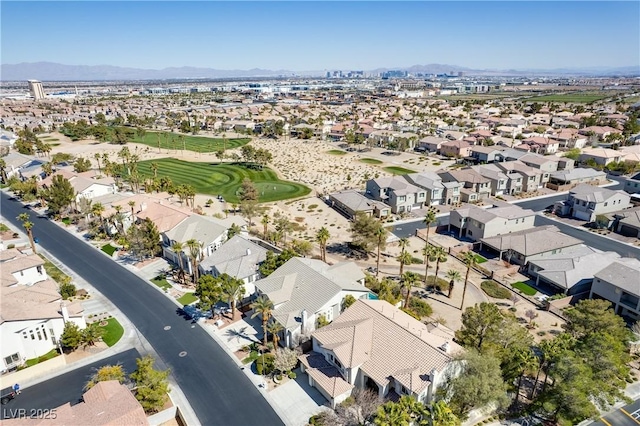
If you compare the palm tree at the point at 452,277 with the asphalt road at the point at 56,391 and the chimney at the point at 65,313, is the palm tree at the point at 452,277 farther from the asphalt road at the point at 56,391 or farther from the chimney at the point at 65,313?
the chimney at the point at 65,313

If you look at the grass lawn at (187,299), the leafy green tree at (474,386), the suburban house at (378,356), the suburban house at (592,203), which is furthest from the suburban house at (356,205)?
the leafy green tree at (474,386)

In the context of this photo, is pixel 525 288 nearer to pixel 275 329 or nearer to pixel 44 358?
pixel 275 329

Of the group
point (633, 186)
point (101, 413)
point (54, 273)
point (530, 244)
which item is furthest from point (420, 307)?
point (633, 186)

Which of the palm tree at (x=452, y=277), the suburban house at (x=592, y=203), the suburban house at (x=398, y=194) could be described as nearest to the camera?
the palm tree at (x=452, y=277)

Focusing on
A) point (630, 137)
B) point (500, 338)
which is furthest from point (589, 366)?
point (630, 137)

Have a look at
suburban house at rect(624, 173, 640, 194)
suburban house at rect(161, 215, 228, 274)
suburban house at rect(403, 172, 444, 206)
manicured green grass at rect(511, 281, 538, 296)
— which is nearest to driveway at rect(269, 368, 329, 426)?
suburban house at rect(161, 215, 228, 274)

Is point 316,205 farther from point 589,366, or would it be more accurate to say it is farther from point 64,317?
point 589,366

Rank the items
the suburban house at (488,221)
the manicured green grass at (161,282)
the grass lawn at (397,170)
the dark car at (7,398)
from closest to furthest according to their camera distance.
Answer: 1. the dark car at (7,398)
2. the manicured green grass at (161,282)
3. the suburban house at (488,221)
4. the grass lawn at (397,170)
